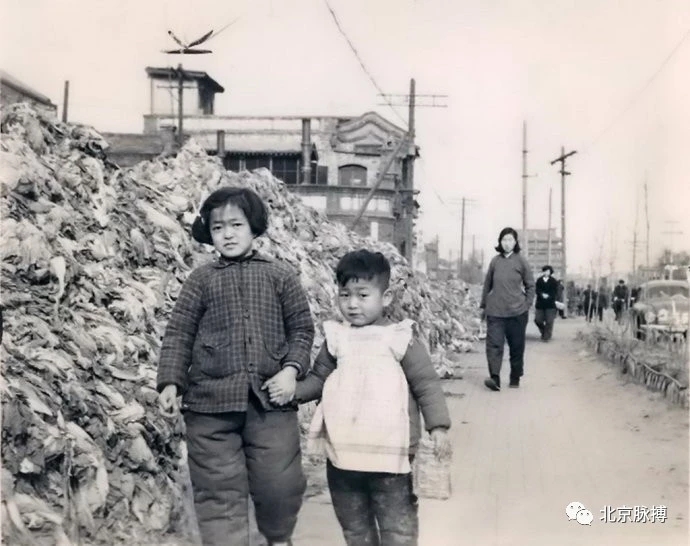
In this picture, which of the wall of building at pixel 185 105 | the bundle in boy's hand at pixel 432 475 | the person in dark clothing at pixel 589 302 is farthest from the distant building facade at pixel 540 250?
the bundle in boy's hand at pixel 432 475

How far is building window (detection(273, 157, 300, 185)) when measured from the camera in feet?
104

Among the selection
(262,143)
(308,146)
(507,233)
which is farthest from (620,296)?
(262,143)

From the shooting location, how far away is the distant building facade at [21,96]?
14.0 ft

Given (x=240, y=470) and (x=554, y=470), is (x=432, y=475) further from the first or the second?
(x=554, y=470)

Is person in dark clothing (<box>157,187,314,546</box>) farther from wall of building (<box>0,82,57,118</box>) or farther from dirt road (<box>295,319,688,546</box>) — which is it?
wall of building (<box>0,82,57,118</box>)

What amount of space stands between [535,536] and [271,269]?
1639 mm

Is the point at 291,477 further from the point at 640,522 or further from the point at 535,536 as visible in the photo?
the point at 640,522

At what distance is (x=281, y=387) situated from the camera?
264 cm

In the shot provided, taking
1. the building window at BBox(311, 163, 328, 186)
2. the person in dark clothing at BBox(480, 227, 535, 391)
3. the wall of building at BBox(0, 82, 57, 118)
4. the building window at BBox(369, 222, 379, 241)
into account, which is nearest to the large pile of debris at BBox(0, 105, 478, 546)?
the wall of building at BBox(0, 82, 57, 118)

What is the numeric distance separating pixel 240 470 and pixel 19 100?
3304mm

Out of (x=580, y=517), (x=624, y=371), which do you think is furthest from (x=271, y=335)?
(x=624, y=371)

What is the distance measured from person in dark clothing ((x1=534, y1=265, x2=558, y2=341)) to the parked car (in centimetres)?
115

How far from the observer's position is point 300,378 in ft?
9.05

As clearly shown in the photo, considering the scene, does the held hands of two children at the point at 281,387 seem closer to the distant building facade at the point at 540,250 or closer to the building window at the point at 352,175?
the building window at the point at 352,175
